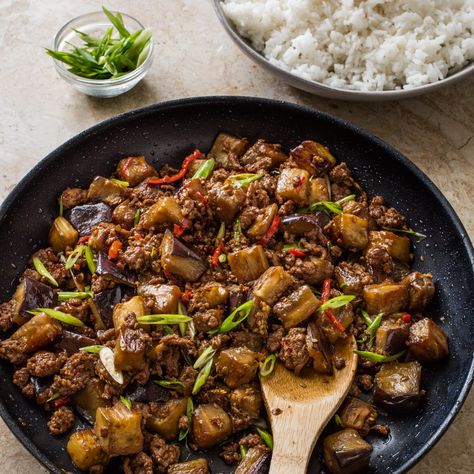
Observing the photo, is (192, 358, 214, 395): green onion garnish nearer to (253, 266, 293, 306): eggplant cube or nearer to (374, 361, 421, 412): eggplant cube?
(253, 266, 293, 306): eggplant cube

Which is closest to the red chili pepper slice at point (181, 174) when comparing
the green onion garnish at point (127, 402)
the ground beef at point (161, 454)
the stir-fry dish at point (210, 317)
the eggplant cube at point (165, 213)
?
the stir-fry dish at point (210, 317)

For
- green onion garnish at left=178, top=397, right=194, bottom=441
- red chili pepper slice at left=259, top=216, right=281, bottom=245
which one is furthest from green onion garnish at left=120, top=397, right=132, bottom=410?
red chili pepper slice at left=259, top=216, right=281, bottom=245

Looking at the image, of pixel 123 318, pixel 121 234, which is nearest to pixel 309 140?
pixel 121 234

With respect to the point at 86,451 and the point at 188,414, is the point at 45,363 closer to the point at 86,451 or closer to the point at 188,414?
the point at 86,451

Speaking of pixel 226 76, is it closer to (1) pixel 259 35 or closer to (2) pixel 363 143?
(1) pixel 259 35

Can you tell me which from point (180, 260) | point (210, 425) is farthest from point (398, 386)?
point (180, 260)
